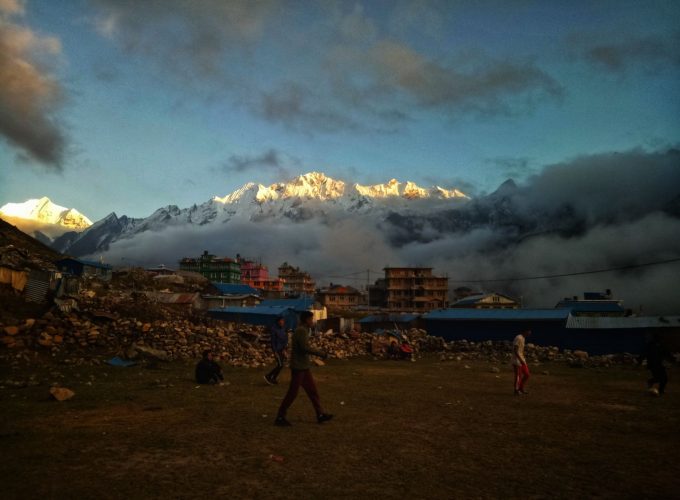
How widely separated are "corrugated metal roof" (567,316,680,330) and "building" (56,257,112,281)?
52.3 meters

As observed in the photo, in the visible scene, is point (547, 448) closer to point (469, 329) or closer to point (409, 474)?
point (409, 474)

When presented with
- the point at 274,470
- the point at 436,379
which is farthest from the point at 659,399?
the point at 274,470

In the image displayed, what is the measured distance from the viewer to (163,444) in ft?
24.9

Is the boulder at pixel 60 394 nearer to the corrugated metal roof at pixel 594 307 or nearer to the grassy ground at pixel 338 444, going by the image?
the grassy ground at pixel 338 444

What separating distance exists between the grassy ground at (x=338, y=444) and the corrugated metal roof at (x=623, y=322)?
19.7m

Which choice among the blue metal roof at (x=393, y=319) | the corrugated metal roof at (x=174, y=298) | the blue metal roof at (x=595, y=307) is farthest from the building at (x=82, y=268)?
the blue metal roof at (x=595, y=307)

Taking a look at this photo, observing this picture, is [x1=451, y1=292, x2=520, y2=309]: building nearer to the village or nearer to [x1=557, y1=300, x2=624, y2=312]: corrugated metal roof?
[x1=557, y1=300, x2=624, y2=312]: corrugated metal roof

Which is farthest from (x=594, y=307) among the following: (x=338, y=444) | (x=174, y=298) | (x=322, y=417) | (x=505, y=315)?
(x=338, y=444)

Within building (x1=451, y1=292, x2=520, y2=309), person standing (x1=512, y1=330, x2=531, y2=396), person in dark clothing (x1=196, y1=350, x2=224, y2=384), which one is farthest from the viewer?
building (x1=451, y1=292, x2=520, y2=309)

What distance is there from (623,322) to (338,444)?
31.3m

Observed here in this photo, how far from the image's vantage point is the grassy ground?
18.8 feet

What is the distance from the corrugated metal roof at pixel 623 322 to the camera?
1200 inches

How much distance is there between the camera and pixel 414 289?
325 feet

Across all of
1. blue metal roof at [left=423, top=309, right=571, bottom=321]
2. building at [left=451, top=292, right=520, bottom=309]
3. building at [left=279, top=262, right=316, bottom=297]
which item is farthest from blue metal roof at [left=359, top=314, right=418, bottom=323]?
building at [left=279, top=262, right=316, bottom=297]
